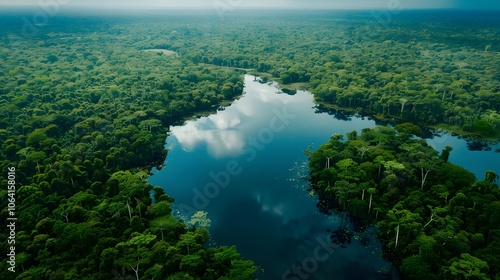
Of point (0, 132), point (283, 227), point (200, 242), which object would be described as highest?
point (0, 132)

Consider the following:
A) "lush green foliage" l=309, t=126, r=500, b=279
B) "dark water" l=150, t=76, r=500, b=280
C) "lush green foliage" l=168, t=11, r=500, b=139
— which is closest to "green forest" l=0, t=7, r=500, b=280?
"lush green foliage" l=309, t=126, r=500, b=279

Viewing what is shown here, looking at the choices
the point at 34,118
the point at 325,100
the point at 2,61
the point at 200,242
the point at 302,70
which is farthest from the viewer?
the point at 2,61

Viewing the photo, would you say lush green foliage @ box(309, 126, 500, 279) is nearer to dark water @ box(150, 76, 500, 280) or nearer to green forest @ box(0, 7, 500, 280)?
green forest @ box(0, 7, 500, 280)

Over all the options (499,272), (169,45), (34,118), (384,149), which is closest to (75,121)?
(34,118)

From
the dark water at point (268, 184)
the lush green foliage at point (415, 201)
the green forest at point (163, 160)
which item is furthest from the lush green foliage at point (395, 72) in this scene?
the lush green foliage at point (415, 201)

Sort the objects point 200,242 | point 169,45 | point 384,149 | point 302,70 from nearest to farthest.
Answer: point 200,242, point 384,149, point 302,70, point 169,45

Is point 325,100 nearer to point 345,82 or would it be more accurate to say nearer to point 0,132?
point 345,82

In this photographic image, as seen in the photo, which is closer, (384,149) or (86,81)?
(384,149)

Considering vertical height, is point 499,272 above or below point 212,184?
above
